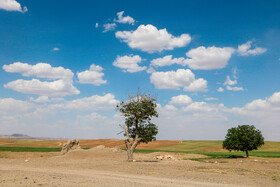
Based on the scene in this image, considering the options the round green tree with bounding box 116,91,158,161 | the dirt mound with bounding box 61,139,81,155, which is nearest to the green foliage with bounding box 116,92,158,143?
the round green tree with bounding box 116,91,158,161

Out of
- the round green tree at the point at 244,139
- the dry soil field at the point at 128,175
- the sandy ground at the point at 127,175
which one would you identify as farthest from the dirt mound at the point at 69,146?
the round green tree at the point at 244,139

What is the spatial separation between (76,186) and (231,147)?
4606 cm

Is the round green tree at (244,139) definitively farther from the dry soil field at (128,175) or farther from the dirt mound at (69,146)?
the dirt mound at (69,146)

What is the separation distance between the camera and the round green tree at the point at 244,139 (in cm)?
5372

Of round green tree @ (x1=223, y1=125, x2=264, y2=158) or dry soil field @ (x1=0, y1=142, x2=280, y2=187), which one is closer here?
dry soil field @ (x1=0, y1=142, x2=280, y2=187)

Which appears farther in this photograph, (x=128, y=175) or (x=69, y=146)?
(x=69, y=146)

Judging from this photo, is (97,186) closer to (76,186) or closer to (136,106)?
(76,186)

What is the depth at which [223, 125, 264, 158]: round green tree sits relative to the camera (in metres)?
53.7

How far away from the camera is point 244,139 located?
53.5 m

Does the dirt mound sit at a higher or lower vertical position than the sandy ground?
higher

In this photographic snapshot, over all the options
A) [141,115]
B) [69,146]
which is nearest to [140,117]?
[141,115]

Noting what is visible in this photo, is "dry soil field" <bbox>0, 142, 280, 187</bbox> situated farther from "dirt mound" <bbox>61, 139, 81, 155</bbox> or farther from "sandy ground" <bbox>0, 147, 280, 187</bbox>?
"dirt mound" <bbox>61, 139, 81, 155</bbox>

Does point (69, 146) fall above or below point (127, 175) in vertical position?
above

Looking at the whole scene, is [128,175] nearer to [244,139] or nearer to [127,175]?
[127,175]
